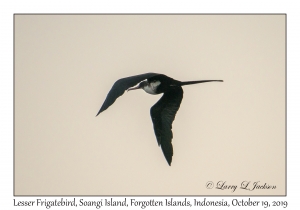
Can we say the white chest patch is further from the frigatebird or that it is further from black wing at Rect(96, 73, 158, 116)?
black wing at Rect(96, 73, 158, 116)

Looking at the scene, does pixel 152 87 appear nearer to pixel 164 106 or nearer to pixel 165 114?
pixel 164 106

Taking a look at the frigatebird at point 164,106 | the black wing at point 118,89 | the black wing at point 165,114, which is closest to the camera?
the black wing at point 118,89

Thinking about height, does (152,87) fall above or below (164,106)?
above

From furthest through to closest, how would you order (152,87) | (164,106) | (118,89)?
(164,106)
(152,87)
(118,89)

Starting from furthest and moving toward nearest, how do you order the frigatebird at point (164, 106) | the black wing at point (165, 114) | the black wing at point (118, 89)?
the black wing at point (165, 114), the frigatebird at point (164, 106), the black wing at point (118, 89)

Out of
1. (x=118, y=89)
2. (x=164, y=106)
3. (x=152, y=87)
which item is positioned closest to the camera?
(x=118, y=89)

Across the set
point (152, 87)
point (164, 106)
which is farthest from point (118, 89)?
point (164, 106)

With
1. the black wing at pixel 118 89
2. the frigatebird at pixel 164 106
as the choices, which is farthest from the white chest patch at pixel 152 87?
the black wing at pixel 118 89

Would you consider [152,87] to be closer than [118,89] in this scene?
No

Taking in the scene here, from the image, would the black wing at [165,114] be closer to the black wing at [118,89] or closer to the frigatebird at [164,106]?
the frigatebird at [164,106]
